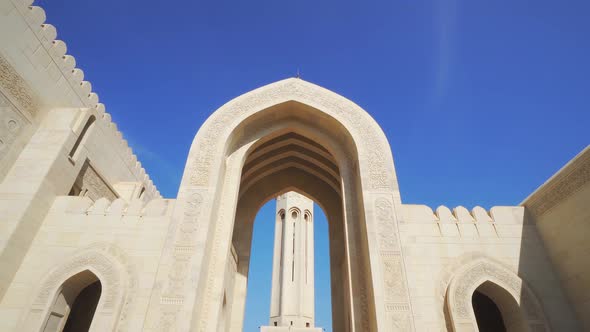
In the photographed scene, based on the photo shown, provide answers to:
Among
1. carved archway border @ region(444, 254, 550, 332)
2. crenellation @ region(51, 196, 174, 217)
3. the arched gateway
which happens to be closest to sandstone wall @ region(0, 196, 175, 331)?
crenellation @ region(51, 196, 174, 217)

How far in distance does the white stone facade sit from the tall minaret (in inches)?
545

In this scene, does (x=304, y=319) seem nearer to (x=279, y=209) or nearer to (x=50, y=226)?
(x=279, y=209)

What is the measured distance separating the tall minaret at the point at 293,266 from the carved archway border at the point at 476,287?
53.7 feet

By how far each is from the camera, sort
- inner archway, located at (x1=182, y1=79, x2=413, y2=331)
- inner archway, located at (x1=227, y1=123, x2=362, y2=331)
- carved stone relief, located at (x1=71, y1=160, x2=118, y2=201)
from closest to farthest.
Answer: inner archway, located at (x1=182, y1=79, x2=413, y2=331) → carved stone relief, located at (x1=71, y1=160, x2=118, y2=201) → inner archway, located at (x1=227, y1=123, x2=362, y2=331)

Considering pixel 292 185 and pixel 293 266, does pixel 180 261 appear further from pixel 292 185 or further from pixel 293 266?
pixel 293 266

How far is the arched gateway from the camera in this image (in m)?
5.98

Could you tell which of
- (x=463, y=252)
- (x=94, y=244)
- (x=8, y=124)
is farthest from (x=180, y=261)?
(x=463, y=252)

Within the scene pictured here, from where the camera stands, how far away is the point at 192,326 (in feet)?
18.0

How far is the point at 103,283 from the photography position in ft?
19.6

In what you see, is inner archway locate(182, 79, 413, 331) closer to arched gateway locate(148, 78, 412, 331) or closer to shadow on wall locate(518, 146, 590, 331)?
arched gateway locate(148, 78, 412, 331)

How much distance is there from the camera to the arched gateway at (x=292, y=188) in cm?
598

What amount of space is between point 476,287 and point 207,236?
5199 millimetres

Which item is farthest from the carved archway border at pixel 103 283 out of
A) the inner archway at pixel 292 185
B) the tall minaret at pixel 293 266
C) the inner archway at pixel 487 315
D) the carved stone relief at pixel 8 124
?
the tall minaret at pixel 293 266

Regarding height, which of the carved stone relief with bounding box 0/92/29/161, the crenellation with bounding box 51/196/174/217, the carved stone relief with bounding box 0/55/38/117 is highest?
the carved stone relief with bounding box 0/55/38/117
